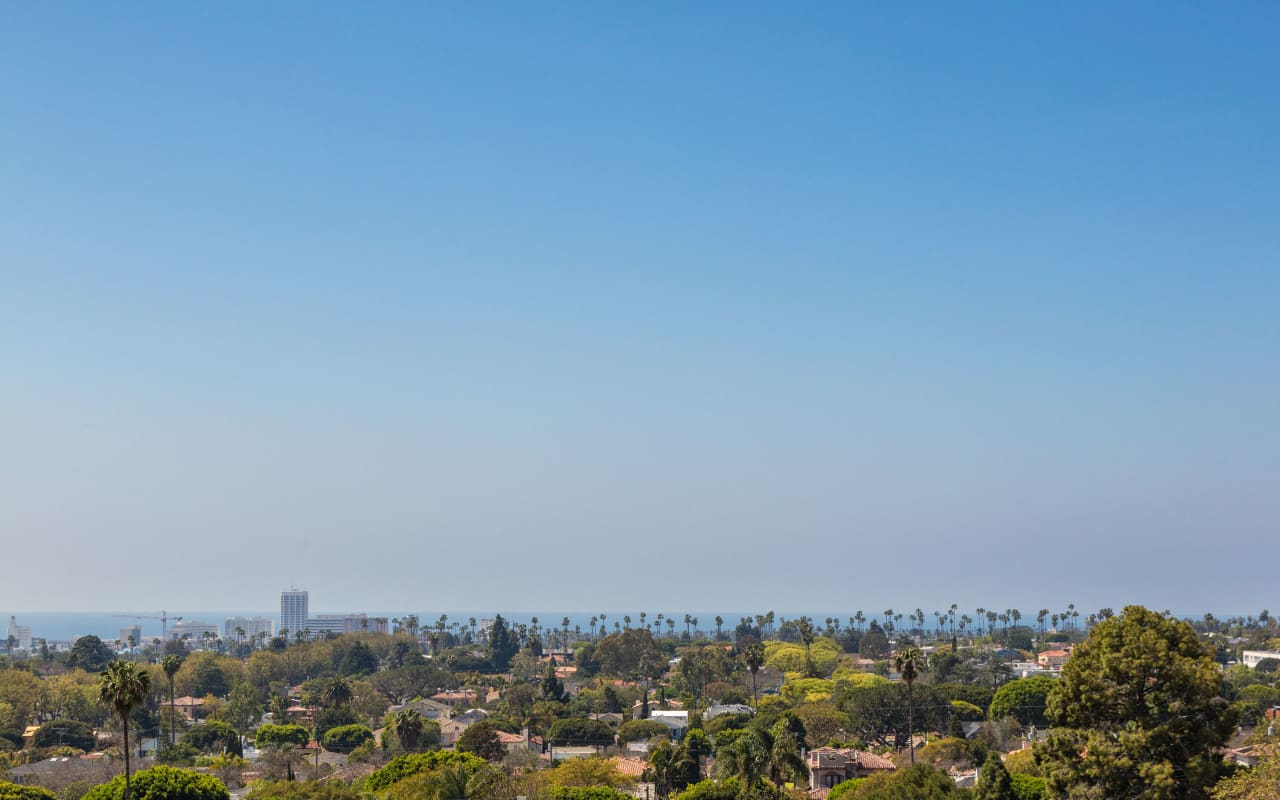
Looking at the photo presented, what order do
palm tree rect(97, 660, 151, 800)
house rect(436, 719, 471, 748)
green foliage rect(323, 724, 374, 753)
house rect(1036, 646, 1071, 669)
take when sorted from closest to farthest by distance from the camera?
palm tree rect(97, 660, 151, 800) < green foliage rect(323, 724, 374, 753) < house rect(436, 719, 471, 748) < house rect(1036, 646, 1071, 669)

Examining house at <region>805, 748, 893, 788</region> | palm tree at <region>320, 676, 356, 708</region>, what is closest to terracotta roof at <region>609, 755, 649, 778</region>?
house at <region>805, 748, 893, 788</region>

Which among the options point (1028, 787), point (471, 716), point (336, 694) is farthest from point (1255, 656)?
point (1028, 787)

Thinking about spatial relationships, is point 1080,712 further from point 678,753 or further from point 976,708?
point 976,708

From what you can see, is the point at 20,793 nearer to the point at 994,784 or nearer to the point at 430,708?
the point at 994,784

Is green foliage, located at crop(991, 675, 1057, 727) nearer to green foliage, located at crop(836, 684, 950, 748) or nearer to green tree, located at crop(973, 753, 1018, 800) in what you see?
green foliage, located at crop(836, 684, 950, 748)

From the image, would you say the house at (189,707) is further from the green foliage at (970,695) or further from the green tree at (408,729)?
the green foliage at (970,695)
